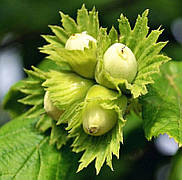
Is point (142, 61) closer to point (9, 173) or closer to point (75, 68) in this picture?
point (75, 68)

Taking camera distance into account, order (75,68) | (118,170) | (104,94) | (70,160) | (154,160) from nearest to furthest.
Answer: (104,94) < (75,68) < (70,160) < (154,160) < (118,170)

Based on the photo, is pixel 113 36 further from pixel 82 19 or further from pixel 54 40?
pixel 54 40

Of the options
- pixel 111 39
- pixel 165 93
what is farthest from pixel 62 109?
pixel 165 93

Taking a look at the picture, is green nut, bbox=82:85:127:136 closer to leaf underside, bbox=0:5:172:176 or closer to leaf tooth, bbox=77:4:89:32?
leaf underside, bbox=0:5:172:176

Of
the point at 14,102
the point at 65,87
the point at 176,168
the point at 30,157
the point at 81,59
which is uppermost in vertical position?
the point at 81,59

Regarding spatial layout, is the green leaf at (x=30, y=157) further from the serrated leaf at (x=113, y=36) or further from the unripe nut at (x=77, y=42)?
the serrated leaf at (x=113, y=36)

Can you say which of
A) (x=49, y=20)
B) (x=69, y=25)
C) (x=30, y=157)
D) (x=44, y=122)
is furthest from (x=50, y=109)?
(x=49, y=20)

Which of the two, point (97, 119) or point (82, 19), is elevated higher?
point (82, 19)
